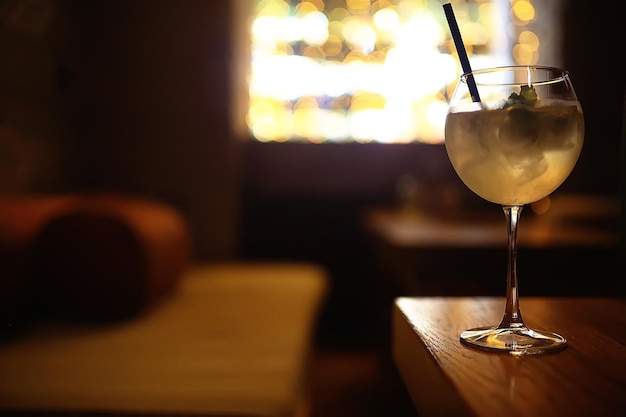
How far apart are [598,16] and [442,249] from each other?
1.96 meters

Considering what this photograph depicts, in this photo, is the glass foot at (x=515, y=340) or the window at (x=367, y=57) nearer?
the glass foot at (x=515, y=340)

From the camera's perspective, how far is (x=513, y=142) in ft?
2.01

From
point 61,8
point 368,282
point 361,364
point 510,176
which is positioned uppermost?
point 61,8

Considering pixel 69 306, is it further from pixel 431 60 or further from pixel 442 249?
pixel 431 60

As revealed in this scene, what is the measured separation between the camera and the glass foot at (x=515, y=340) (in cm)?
61

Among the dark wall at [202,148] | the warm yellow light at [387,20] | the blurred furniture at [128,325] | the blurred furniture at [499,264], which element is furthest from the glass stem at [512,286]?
the warm yellow light at [387,20]

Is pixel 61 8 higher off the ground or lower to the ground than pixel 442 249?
Result: higher

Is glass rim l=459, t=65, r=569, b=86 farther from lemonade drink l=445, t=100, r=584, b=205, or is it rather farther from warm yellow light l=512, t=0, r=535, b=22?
warm yellow light l=512, t=0, r=535, b=22

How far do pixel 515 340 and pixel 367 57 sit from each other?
129 inches

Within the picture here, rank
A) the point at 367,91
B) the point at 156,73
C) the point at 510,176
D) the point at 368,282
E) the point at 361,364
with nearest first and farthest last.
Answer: the point at 510,176 < the point at 361,364 < the point at 156,73 < the point at 368,282 < the point at 367,91

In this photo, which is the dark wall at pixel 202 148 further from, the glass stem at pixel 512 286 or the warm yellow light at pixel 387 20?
the glass stem at pixel 512 286

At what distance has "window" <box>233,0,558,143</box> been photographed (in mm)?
3664

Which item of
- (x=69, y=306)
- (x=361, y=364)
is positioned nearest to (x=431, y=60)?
(x=361, y=364)

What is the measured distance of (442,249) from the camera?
1.76m
